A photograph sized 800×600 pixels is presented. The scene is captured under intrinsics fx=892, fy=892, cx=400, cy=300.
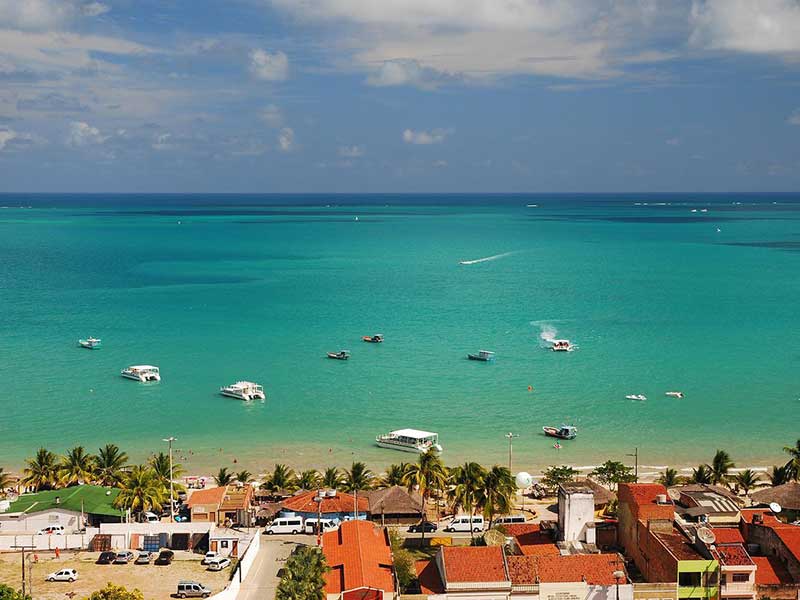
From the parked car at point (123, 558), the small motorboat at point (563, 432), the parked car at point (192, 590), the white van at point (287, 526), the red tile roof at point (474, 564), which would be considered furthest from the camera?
the small motorboat at point (563, 432)

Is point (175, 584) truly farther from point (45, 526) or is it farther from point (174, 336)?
point (174, 336)

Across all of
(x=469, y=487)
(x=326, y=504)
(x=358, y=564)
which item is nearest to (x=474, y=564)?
(x=358, y=564)

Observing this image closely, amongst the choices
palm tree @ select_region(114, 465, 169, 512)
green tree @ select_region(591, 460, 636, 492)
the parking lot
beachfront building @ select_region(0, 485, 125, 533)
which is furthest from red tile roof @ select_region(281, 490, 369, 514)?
green tree @ select_region(591, 460, 636, 492)

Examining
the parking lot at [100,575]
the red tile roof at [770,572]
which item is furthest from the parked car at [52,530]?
the red tile roof at [770,572]

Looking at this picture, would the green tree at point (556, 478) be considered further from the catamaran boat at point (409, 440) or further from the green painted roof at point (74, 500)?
the green painted roof at point (74, 500)

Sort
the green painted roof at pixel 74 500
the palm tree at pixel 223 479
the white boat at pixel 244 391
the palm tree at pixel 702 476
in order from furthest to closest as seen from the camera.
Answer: the white boat at pixel 244 391
the palm tree at pixel 223 479
the palm tree at pixel 702 476
the green painted roof at pixel 74 500

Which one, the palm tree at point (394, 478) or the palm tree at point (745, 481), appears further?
the palm tree at point (745, 481)

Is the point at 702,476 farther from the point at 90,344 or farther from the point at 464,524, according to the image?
the point at 90,344
